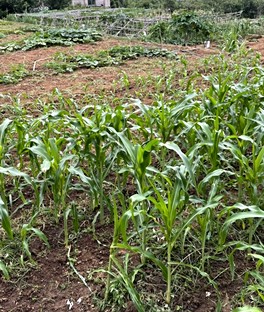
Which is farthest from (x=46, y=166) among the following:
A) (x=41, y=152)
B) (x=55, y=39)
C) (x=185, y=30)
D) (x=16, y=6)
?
(x=16, y=6)

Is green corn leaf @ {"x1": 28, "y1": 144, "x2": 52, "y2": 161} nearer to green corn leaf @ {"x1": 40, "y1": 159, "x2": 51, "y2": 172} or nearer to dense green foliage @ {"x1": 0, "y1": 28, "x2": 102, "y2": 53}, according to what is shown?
green corn leaf @ {"x1": 40, "y1": 159, "x2": 51, "y2": 172}

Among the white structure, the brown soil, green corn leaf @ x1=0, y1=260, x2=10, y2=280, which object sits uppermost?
green corn leaf @ x1=0, y1=260, x2=10, y2=280

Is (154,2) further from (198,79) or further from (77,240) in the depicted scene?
(77,240)

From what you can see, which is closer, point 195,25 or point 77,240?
point 77,240

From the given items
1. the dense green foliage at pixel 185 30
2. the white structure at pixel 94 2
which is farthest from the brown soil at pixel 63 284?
the white structure at pixel 94 2

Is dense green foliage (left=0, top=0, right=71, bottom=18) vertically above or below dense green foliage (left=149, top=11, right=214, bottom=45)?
below

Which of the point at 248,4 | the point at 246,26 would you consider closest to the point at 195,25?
the point at 246,26

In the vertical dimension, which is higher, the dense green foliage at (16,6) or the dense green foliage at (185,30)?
the dense green foliage at (185,30)

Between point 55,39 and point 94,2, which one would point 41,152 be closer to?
point 55,39

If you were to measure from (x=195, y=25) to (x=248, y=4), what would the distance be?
84.2 ft

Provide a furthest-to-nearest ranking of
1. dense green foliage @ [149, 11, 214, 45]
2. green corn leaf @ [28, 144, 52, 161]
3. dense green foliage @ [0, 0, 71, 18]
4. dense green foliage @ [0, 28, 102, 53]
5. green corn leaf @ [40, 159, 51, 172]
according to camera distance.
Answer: dense green foliage @ [0, 0, 71, 18]
dense green foliage @ [149, 11, 214, 45]
dense green foliage @ [0, 28, 102, 53]
green corn leaf @ [28, 144, 52, 161]
green corn leaf @ [40, 159, 51, 172]

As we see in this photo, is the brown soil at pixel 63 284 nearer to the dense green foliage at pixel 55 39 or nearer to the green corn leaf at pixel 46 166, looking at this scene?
the green corn leaf at pixel 46 166

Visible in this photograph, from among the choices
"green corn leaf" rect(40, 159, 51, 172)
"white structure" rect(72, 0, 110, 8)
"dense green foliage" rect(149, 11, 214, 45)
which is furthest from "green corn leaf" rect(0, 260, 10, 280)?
"white structure" rect(72, 0, 110, 8)

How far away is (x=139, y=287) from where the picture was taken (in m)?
1.70
